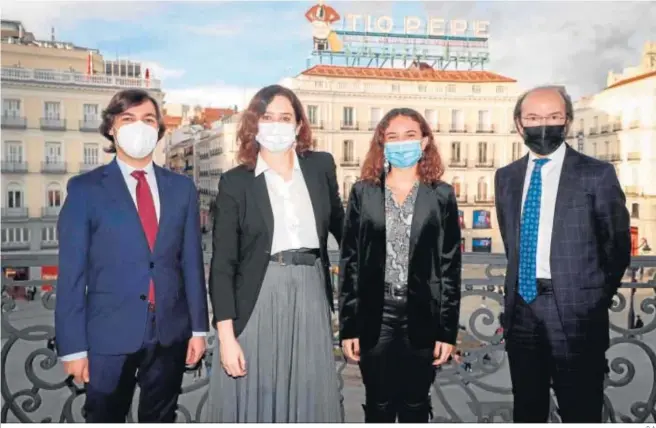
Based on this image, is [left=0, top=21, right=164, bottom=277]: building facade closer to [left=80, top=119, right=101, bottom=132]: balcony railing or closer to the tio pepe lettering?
[left=80, top=119, right=101, bottom=132]: balcony railing

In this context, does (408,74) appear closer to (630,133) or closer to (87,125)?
(630,133)

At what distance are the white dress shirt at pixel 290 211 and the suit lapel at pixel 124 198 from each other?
55 centimetres

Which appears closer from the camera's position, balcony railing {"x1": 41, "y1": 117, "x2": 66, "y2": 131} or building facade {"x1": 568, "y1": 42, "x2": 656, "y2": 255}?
balcony railing {"x1": 41, "y1": 117, "x2": 66, "y2": 131}

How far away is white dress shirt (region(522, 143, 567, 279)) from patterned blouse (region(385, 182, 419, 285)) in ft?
1.82

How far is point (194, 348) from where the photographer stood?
2.61m

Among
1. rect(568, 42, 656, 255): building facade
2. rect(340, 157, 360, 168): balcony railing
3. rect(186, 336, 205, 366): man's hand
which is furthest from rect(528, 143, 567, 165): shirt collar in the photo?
rect(568, 42, 656, 255): building facade

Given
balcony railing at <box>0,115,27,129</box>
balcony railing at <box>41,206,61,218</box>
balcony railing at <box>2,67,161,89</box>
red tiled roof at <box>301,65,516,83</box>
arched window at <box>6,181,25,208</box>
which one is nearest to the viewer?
balcony railing at <box>2,67,161,89</box>

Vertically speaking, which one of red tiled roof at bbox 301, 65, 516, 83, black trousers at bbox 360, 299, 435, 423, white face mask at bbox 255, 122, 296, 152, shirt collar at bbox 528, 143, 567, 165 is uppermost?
red tiled roof at bbox 301, 65, 516, 83

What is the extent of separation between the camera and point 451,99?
32.2m

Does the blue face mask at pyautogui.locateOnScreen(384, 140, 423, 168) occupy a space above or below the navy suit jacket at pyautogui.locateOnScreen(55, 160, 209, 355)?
above

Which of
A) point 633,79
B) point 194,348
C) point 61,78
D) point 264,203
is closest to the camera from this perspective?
point 264,203

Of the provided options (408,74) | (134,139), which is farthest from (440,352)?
(408,74)

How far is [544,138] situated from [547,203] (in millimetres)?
305

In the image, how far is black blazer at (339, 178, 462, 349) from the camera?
2504 millimetres
